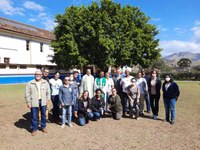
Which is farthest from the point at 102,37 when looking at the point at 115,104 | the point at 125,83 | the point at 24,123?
the point at 24,123

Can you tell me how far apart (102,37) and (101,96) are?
1448 centimetres

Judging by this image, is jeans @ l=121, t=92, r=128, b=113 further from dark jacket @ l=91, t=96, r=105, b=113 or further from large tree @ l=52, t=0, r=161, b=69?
large tree @ l=52, t=0, r=161, b=69

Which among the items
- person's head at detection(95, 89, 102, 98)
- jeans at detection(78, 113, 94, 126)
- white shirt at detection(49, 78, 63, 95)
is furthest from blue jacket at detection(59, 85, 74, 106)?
person's head at detection(95, 89, 102, 98)

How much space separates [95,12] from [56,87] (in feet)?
57.3

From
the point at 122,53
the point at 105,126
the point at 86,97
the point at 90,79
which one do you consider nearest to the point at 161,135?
the point at 105,126

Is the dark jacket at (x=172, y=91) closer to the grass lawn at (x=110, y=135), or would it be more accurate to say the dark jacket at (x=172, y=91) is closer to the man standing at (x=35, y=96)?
the grass lawn at (x=110, y=135)

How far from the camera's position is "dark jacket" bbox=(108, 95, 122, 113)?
744cm

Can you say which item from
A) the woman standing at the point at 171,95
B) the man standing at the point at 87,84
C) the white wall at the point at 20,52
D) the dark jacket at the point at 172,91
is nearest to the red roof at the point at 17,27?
the white wall at the point at 20,52

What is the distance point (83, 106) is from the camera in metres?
7.05

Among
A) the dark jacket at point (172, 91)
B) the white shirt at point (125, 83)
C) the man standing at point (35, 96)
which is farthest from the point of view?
the white shirt at point (125, 83)

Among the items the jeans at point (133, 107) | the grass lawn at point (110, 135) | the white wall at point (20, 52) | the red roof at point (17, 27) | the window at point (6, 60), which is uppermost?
the red roof at point (17, 27)

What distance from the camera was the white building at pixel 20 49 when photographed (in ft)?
89.9

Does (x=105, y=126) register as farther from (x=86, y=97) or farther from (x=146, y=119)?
(x=146, y=119)

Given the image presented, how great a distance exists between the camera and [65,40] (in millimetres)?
22578
